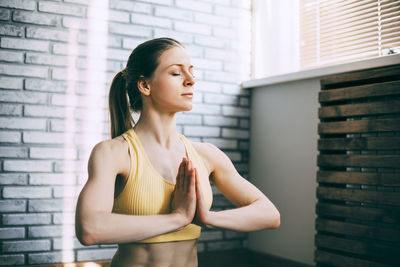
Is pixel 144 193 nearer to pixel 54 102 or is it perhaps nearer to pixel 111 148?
pixel 111 148

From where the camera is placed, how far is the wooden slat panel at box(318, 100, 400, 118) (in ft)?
6.91

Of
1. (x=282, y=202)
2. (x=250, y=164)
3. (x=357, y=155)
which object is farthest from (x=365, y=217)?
(x=250, y=164)

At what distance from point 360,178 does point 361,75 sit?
1.80ft

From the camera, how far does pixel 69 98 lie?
2.64 meters

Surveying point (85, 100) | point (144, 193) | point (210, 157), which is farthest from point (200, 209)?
point (85, 100)

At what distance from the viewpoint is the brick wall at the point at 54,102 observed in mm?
2492

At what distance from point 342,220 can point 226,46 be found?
1602 millimetres

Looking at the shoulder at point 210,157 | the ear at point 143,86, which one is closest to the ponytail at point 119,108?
the ear at point 143,86

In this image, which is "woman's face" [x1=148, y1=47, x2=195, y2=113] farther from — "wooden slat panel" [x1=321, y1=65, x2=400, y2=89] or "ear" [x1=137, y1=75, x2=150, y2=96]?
"wooden slat panel" [x1=321, y1=65, x2=400, y2=89]

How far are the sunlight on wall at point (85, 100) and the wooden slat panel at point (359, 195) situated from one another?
142 cm

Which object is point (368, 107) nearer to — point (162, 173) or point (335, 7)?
point (335, 7)

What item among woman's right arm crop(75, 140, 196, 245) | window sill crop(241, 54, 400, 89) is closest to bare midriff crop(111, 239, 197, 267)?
woman's right arm crop(75, 140, 196, 245)

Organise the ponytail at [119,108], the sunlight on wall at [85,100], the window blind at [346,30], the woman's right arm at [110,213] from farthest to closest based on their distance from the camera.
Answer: the sunlight on wall at [85,100] < the window blind at [346,30] < the ponytail at [119,108] < the woman's right arm at [110,213]

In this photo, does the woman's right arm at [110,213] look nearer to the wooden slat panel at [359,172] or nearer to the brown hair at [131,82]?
the brown hair at [131,82]
